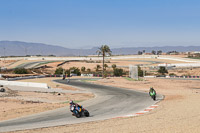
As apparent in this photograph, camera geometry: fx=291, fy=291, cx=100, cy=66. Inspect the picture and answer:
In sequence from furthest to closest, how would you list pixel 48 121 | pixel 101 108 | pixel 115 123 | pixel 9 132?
pixel 101 108, pixel 48 121, pixel 115 123, pixel 9 132

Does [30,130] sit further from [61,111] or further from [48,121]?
[61,111]

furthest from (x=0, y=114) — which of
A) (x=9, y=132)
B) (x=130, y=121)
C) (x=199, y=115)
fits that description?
(x=199, y=115)

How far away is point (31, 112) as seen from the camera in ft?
74.8

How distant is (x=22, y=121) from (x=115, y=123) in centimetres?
620

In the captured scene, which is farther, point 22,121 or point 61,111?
point 61,111

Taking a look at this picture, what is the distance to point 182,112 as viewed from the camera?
2130 centimetres

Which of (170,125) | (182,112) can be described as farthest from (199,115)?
(170,125)

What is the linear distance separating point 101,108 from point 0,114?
8.22 metres

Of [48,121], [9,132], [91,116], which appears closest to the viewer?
[9,132]

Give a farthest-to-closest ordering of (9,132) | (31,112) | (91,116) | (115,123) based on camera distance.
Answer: (31,112) → (91,116) → (115,123) → (9,132)

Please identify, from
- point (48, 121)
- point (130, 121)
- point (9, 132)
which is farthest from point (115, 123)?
point (9, 132)

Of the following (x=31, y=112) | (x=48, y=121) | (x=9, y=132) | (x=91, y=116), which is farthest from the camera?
(x=31, y=112)

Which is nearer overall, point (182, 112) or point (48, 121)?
point (48, 121)

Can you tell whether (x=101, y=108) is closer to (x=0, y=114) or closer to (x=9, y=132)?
(x=0, y=114)
